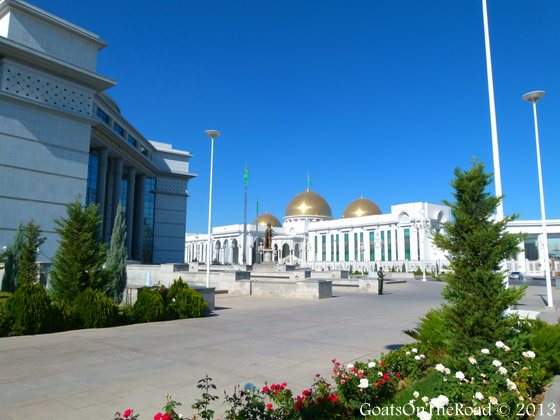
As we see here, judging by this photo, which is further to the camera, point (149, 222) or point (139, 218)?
point (149, 222)

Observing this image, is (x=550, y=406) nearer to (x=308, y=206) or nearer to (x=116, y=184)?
(x=116, y=184)

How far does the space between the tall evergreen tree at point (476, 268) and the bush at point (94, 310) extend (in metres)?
10.3

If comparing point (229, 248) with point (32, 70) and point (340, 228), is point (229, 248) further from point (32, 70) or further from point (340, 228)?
point (32, 70)

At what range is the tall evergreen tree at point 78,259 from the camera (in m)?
14.2

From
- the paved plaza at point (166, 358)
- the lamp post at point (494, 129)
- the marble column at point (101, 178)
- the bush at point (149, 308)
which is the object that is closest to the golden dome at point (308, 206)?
the marble column at point (101, 178)

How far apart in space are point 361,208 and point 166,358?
9921cm

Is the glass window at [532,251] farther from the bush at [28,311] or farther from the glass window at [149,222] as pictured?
the bush at [28,311]

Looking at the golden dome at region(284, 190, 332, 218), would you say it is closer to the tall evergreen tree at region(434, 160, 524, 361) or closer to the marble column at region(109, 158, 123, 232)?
the marble column at region(109, 158, 123, 232)

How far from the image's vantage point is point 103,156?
39.2 meters

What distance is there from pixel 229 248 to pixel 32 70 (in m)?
92.3

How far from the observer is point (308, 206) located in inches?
4658

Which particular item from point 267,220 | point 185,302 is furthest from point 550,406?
point 267,220

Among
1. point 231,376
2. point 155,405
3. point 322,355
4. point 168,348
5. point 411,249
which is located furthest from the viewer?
point 411,249

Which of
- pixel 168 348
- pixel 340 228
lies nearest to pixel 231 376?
pixel 168 348
